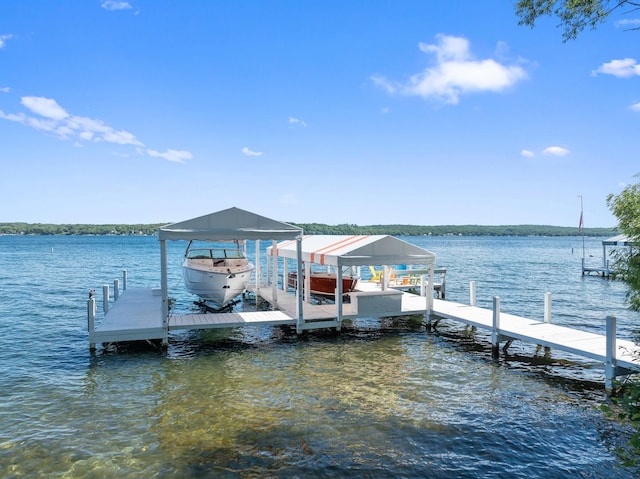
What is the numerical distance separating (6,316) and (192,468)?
58.0 ft

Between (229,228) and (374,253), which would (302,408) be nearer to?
(229,228)

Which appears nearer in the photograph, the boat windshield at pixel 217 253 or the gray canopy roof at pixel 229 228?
the gray canopy roof at pixel 229 228

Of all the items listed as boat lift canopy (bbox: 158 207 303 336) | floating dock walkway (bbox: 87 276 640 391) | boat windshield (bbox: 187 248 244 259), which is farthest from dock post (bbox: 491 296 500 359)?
boat windshield (bbox: 187 248 244 259)

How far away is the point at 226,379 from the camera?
10.9 m

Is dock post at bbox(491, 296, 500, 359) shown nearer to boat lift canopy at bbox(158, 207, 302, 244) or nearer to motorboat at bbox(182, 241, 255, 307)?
boat lift canopy at bbox(158, 207, 302, 244)

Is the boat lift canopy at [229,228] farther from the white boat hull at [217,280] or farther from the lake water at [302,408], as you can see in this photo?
the white boat hull at [217,280]

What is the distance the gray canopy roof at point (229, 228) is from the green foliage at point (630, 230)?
8.60 meters

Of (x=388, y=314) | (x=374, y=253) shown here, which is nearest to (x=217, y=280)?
(x=374, y=253)

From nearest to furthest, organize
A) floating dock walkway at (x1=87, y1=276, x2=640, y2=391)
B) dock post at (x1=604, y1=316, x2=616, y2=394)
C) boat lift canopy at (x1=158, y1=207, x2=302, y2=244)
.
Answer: dock post at (x1=604, y1=316, x2=616, y2=394) < floating dock walkway at (x1=87, y1=276, x2=640, y2=391) < boat lift canopy at (x1=158, y1=207, x2=302, y2=244)

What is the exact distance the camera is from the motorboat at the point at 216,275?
17.2 meters

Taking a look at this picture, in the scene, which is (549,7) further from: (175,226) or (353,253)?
(175,226)

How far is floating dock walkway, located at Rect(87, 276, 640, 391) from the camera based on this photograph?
34.1ft

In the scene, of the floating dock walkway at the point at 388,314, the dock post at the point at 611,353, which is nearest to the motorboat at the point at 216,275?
the floating dock walkway at the point at 388,314

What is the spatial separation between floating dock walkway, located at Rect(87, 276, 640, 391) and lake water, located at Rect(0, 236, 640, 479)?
632mm
